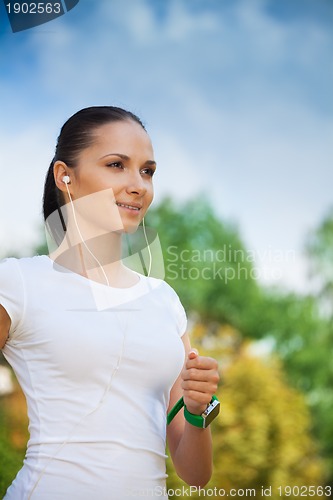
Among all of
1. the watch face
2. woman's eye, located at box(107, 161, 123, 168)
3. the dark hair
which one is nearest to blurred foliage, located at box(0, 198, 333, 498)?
the dark hair

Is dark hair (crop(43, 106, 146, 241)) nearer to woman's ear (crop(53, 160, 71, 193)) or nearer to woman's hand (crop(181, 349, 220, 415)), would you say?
woman's ear (crop(53, 160, 71, 193))

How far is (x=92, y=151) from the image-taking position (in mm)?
969

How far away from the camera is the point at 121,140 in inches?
38.0

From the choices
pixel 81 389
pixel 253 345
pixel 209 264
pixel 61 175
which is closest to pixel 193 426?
pixel 81 389

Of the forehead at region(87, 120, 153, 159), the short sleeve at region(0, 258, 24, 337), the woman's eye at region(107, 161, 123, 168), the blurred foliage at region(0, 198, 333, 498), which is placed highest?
the forehead at region(87, 120, 153, 159)

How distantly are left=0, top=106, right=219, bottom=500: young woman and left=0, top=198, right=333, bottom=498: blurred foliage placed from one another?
259 inches

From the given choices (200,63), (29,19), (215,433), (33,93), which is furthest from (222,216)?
(29,19)

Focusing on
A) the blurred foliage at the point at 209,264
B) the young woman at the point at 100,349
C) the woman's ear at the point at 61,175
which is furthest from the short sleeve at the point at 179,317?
the blurred foliage at the point at 209,264

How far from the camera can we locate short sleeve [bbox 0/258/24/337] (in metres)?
0.85

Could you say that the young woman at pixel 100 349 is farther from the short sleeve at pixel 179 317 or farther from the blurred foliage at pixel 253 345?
the blurred foliage at pixel 253 345

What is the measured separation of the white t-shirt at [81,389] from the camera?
832 millimetres

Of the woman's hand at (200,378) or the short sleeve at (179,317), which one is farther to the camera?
the short sleeve at (179,317)

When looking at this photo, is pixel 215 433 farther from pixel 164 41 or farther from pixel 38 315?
pixel 38 315

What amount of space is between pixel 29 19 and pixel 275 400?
6.92 meters
